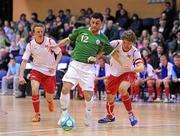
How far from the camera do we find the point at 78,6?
2697 centimetres

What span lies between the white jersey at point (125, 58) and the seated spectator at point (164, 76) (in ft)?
23.0

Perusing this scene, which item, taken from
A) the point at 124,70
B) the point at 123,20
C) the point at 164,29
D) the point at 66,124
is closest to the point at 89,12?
the point at 123,20

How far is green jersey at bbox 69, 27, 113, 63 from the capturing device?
1059cm

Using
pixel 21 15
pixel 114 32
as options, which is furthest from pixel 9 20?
pixel 114 32

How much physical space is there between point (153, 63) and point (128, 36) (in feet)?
28.3

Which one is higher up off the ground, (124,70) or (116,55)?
(116,55)

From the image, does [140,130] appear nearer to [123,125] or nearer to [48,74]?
[123,125]

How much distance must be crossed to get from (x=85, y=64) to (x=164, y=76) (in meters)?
8.42

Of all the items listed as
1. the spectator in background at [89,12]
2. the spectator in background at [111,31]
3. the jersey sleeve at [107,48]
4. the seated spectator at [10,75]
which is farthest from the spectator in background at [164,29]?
the jersey sleeve at [107,48]

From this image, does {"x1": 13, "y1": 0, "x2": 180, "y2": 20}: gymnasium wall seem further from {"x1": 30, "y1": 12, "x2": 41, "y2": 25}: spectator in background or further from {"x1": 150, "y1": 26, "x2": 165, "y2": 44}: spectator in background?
{"x1": 150, "y1": 26, "x2": 165, "y2": 44}: spectator in background

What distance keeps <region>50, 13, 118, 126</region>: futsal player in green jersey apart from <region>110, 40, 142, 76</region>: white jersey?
552 mm

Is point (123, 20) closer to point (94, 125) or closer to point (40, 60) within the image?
point (40, 60)

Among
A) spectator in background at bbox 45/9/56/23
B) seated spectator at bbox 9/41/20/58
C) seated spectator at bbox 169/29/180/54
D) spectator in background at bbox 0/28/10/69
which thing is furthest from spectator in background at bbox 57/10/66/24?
seated spectator at bbox 169/29/180/54

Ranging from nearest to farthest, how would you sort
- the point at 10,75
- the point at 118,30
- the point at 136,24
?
the point at 118,30, the point at 10,75, the point at 136,24
